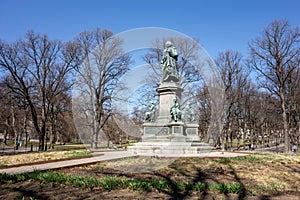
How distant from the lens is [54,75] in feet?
99.5

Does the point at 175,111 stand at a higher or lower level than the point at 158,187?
higher

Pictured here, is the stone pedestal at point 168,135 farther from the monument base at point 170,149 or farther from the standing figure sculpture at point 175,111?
the standing figure sculpture at point 175,111

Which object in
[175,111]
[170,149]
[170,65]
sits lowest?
[170,149]

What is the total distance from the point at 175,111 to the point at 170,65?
4410 millimetres

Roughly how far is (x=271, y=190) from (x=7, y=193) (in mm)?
7320

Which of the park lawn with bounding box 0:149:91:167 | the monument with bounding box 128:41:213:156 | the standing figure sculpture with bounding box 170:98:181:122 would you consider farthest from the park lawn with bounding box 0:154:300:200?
the standing figure sculpture with bounding box 170:98:181:122

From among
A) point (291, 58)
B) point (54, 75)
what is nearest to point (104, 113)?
point (54, 75)

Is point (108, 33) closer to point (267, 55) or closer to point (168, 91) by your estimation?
point (168, 91)

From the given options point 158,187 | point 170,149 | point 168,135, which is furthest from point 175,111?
point 158,187

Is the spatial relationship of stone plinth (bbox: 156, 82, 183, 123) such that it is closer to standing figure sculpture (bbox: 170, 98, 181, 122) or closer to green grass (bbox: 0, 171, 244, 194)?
standing figure sculpture (bbox: 170, 98, 181, 122)

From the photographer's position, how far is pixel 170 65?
21.0 metres

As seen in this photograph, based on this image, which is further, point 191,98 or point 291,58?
point 191,98

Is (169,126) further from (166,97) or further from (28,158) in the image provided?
(28,158)

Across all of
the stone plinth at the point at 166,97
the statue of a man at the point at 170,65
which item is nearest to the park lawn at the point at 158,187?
the stone plinth at the point at 166,97
